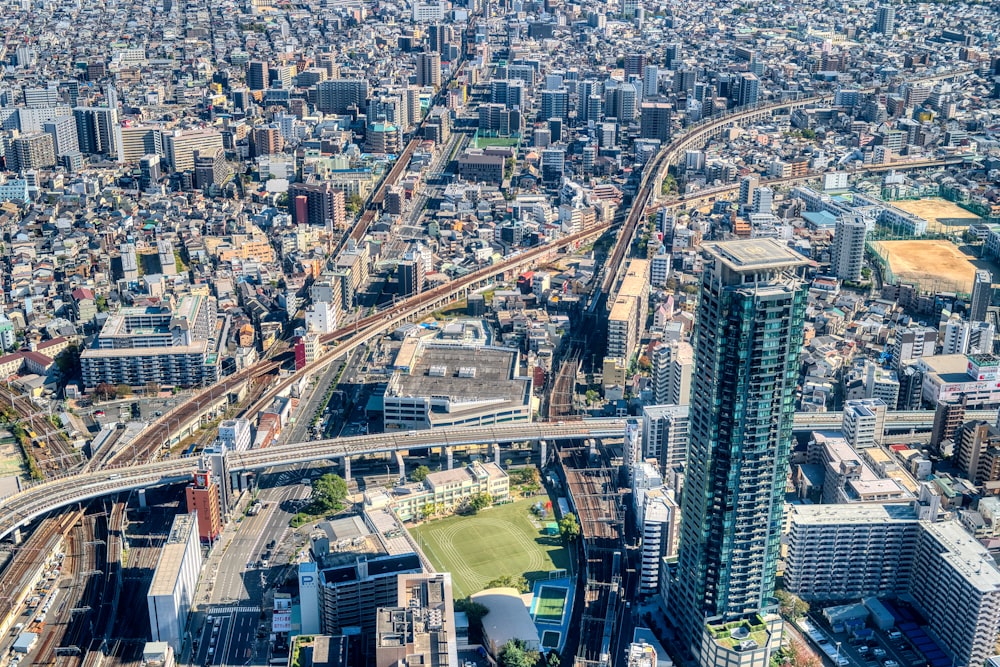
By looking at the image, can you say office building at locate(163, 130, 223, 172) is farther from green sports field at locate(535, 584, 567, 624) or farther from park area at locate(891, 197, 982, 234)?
green sports field at locate(535, 584, 567, 624)

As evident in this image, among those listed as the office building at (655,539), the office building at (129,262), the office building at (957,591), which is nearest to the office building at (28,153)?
the office building at (129,262)

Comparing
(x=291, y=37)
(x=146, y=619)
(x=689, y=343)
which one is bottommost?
(x=146, y=619)

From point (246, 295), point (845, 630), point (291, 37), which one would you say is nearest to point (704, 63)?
point (291, 37)

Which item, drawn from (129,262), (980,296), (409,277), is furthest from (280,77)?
(980,296)

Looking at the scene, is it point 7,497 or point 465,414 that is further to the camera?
point 465,414

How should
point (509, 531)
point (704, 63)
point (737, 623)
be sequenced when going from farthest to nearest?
1. point (704, 63)
2. point (509, 531)
3. point (737, 623)

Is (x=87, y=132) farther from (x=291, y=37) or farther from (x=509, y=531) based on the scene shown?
(x=509, y=531)

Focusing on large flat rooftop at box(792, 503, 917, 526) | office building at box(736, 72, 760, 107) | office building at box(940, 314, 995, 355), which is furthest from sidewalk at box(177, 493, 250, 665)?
office building at box(736, 72, 760, 107)

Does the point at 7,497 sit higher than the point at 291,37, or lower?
lower

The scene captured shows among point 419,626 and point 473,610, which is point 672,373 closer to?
point 473,610

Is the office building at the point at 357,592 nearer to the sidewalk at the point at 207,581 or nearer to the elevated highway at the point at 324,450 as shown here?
the sidewalk at the point at 207,581
